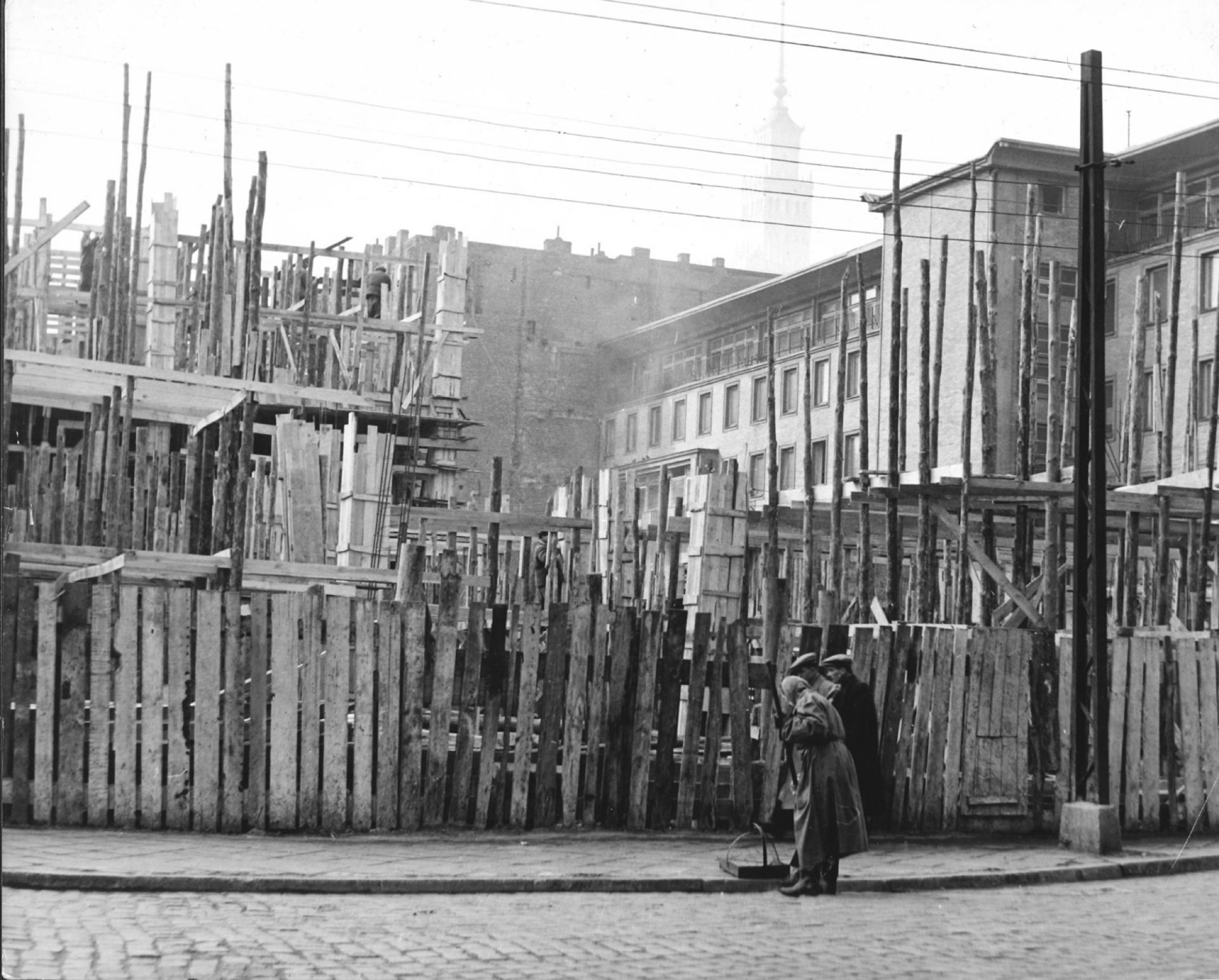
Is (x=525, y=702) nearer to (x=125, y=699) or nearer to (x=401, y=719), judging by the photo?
(x=401, y=719)

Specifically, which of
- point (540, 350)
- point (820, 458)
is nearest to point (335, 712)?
point (820, 458)

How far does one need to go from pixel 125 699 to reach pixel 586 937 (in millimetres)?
4143

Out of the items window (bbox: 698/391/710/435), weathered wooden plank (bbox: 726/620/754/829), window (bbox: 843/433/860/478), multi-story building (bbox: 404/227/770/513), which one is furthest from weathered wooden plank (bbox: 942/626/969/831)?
multi-story building (bbox: 404/227/770/513)

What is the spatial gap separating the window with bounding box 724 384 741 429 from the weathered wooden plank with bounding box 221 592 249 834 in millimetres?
49506

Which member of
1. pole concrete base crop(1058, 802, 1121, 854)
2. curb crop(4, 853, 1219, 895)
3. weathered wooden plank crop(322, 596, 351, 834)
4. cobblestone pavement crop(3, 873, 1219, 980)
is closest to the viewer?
cobblestone pavement crop(3, 873, 1219, 980)

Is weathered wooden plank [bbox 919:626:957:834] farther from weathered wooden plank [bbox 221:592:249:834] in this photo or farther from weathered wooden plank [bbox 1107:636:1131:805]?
weathered wooden plank [bbox 221:592:249:834]

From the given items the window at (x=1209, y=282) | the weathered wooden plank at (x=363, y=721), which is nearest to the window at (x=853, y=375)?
the window at (x=1209, y=282)

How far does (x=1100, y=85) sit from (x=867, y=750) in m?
5.69

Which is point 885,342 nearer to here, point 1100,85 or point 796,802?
point 1100,85

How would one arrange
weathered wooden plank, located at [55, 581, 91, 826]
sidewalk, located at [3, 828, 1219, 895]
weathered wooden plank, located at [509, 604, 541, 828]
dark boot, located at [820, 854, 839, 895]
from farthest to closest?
weathered wooden plank, located at [509, 604, 541, 828] → weathered wooden plank, located at [55, 581, 91, 826] → dark boot, located at [820, 854, 839, 895] → sidewalk, located at [3, 828, 1219, 895]

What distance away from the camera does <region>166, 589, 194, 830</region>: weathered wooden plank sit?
35.9 ft

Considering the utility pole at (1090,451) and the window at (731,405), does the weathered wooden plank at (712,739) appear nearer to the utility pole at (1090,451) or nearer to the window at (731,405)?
the utility pole at (1090,451)

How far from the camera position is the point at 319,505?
16.5 m

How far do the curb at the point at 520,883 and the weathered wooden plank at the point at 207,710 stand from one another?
1.90 meters
